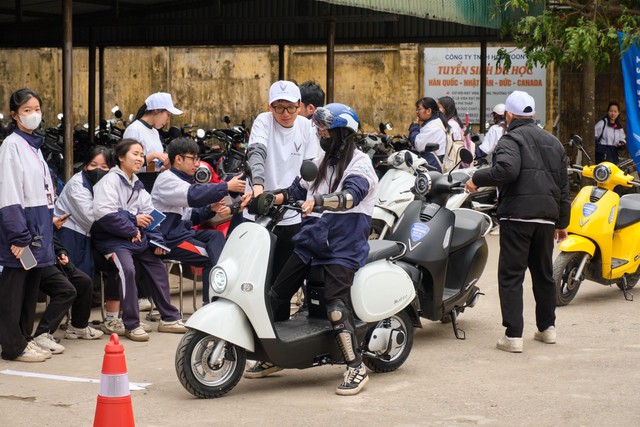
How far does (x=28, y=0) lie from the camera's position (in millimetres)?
17031

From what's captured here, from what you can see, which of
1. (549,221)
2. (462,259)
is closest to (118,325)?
(462,259)

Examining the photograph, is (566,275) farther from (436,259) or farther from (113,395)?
(113,395)

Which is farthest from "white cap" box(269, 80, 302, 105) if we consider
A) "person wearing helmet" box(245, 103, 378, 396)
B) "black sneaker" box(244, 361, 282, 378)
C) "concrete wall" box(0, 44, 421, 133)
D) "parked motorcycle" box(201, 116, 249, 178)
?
"concrete wall" box(0, 44, 421, 133)

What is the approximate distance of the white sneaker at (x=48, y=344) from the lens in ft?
24.4

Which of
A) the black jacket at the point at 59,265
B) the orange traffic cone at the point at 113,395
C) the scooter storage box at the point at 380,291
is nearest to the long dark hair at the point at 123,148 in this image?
the black jacket at the point at 59,265

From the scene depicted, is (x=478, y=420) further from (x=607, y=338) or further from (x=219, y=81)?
(x=219, y=81)

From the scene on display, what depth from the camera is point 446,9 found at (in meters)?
14.3

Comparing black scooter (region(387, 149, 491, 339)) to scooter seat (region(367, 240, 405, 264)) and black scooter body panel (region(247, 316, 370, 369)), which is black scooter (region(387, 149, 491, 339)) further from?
black scooter body panel (region(247, 316, 370, 369))

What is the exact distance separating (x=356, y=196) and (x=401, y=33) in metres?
13.4

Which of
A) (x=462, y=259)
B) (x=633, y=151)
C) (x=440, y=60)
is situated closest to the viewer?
(x=462, y=259)

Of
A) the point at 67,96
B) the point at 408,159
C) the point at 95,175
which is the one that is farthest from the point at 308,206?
the point at 67,96

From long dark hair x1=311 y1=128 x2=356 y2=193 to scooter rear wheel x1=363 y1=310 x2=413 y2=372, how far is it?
97 centimetres

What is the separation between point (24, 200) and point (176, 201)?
61.8 inches

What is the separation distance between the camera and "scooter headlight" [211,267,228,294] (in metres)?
6.15
